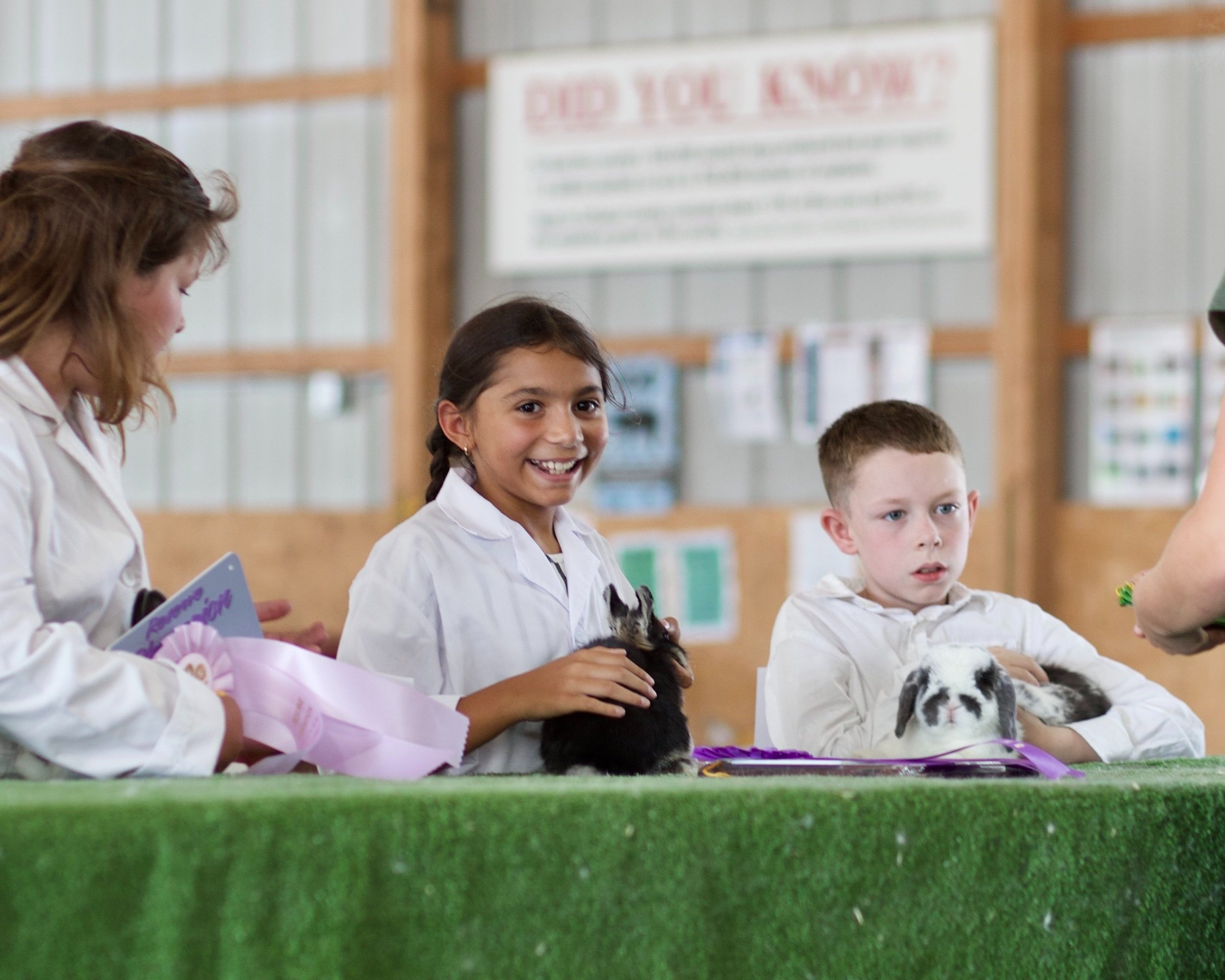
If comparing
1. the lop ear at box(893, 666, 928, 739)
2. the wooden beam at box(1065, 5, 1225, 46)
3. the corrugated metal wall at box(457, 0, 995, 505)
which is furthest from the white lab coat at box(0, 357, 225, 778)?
the wooden beam at box(1065, 5, 1225, 46)

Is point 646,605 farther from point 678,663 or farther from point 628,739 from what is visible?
point 628,739

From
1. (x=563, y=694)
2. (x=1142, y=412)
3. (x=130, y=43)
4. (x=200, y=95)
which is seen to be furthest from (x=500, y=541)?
(x=130, y=43)

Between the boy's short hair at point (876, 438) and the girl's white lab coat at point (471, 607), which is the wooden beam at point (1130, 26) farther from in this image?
the girl's white lab coat at point (471, 607)

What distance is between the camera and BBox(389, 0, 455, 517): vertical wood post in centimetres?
562

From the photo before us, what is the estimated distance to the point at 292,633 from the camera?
1.57 m

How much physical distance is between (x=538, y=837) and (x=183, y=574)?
5.38 metres

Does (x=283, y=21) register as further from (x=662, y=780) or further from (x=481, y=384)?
(x=662, y=780)

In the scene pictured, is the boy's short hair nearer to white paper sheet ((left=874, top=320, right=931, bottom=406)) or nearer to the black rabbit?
the black rabbit

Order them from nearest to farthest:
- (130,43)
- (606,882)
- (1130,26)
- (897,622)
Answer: (606,882)
(897,622)
(1130,26)
(130,43)

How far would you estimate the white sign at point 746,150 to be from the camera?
5.14 m

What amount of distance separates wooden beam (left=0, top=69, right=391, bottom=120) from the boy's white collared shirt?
15.5 feet

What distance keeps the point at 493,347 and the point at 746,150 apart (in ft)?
12.8

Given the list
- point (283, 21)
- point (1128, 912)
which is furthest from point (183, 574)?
point (1128, 912)

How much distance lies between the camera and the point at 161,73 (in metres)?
6.07
